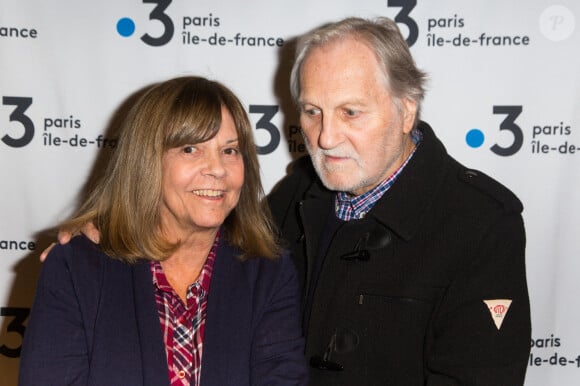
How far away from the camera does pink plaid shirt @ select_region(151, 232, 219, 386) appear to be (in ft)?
6.59

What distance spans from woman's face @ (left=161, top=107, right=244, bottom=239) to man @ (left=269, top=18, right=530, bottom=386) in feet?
0.91

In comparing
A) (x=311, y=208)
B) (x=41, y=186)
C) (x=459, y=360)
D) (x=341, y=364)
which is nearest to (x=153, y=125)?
(x=311, y=208)

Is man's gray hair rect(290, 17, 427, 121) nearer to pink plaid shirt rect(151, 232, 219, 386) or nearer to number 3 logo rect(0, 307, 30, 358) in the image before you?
pink plaid shirt rect(151, 232, 219, 386)

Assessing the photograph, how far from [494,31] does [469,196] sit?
1.22 m

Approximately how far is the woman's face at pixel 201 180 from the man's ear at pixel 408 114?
53cm

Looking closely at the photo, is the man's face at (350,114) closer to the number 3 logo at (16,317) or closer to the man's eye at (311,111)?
the man's eye at (311,111)

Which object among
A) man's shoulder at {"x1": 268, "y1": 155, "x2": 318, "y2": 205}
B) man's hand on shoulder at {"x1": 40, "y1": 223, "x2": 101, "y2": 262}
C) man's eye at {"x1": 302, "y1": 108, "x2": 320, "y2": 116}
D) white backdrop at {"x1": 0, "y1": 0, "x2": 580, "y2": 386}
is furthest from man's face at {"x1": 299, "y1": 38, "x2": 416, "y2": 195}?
white backdrop at {"x1": 0, "y1": 0, "x2": 580, "y2": 386}

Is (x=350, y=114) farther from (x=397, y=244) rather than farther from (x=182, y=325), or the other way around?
(x=182, y=325)

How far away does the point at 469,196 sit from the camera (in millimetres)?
2129

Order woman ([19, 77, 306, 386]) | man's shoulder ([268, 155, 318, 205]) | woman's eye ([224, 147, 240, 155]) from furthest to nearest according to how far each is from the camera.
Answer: man's shoulder ([268, 155, 318, 205]), woman's eye ([224, 147, 240, 155]), woman ([19, 77, 306, 386])

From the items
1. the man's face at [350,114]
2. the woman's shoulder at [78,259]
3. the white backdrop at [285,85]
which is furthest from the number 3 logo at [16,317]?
the man's face at [350,114]

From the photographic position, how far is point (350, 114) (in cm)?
212

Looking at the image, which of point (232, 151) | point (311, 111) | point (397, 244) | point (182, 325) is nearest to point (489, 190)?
point (397, 244)

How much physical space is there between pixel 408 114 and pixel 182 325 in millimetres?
940
